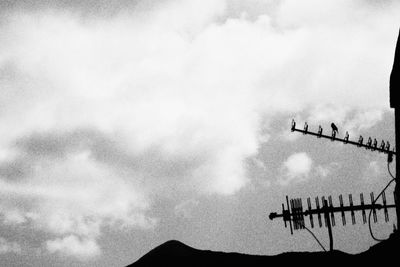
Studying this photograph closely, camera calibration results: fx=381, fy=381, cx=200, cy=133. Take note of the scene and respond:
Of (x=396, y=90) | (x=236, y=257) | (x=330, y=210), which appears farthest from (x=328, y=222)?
(x=396, y=90)

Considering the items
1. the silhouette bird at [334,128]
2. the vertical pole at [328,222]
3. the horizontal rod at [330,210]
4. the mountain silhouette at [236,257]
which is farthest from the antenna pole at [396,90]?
the silhouette bird at [334,128]

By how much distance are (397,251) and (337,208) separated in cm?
205

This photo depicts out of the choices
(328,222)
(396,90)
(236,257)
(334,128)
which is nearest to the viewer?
(396,90)

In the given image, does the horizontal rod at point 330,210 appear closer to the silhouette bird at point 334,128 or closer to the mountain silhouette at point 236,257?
the mountain silhouette at point 236,257

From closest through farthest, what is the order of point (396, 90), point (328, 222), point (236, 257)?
1. point (396, 90)
2. point (328, 222)
3. point (236, 257)

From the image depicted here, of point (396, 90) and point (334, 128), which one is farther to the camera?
point (334, 128)

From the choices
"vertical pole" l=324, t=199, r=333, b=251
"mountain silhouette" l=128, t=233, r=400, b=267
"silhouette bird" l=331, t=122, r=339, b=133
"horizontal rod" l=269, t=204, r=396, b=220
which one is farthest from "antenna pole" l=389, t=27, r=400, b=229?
"silhouette bird" l=331, t=122, r=339, b=133

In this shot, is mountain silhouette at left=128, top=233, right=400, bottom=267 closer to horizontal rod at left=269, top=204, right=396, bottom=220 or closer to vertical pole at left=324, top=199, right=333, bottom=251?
vertical pole at left=324, top=199, right=333, bottom=251

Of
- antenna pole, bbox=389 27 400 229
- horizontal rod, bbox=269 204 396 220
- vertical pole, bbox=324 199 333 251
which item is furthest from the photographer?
horizontal rod, bbox=269 204 396 220

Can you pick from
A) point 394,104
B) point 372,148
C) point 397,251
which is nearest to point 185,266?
point 397,251

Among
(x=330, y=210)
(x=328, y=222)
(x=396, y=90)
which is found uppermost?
(x=396, y=90)

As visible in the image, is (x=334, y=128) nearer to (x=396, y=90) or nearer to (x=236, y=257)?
(x=396, y=90)

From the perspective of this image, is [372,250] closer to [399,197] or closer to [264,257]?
[399,197]

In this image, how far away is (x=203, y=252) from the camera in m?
10.1
